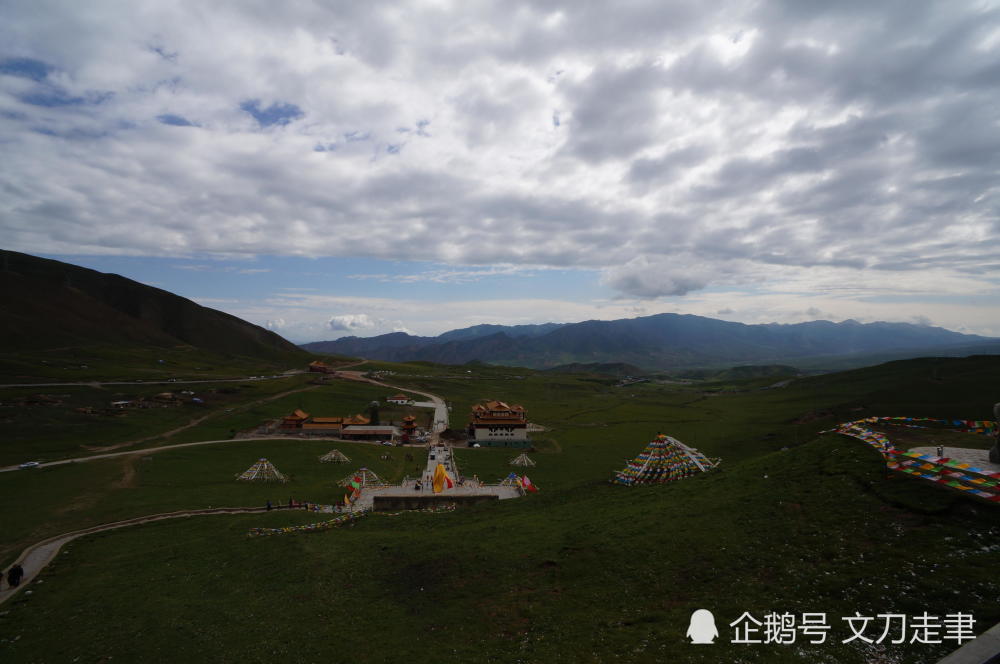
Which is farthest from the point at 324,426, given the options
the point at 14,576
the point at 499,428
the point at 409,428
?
the point at 14,576

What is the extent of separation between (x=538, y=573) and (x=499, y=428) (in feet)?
229

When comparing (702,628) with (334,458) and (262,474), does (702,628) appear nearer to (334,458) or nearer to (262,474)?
(262,474)

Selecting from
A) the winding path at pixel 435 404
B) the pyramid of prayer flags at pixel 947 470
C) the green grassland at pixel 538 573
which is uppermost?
the pyramid of prayer flags at pixel 947 470

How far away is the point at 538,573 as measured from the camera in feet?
74.3

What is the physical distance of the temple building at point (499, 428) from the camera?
90.6 m

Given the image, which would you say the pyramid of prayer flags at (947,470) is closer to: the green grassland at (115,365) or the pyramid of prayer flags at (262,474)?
the pyramid of prayer flags at (262,474)

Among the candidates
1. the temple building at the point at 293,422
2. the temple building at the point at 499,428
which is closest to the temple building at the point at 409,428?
the temple building at the point at 499,428

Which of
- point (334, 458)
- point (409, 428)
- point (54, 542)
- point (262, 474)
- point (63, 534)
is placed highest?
point (54, 542)

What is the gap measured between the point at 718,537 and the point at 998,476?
1156 cm

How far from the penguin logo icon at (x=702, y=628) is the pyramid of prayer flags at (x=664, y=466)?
75.4 feet

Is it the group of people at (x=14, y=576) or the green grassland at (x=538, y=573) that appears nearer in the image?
the green grassland at (x=538, y=573)

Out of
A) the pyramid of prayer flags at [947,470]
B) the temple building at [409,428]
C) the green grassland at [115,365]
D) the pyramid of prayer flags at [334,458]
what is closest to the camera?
the pyramid of prayer flags at [947,470]

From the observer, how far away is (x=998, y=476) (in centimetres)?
1867

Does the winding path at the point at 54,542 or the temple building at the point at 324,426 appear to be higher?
the winding path at the point at 54,542
